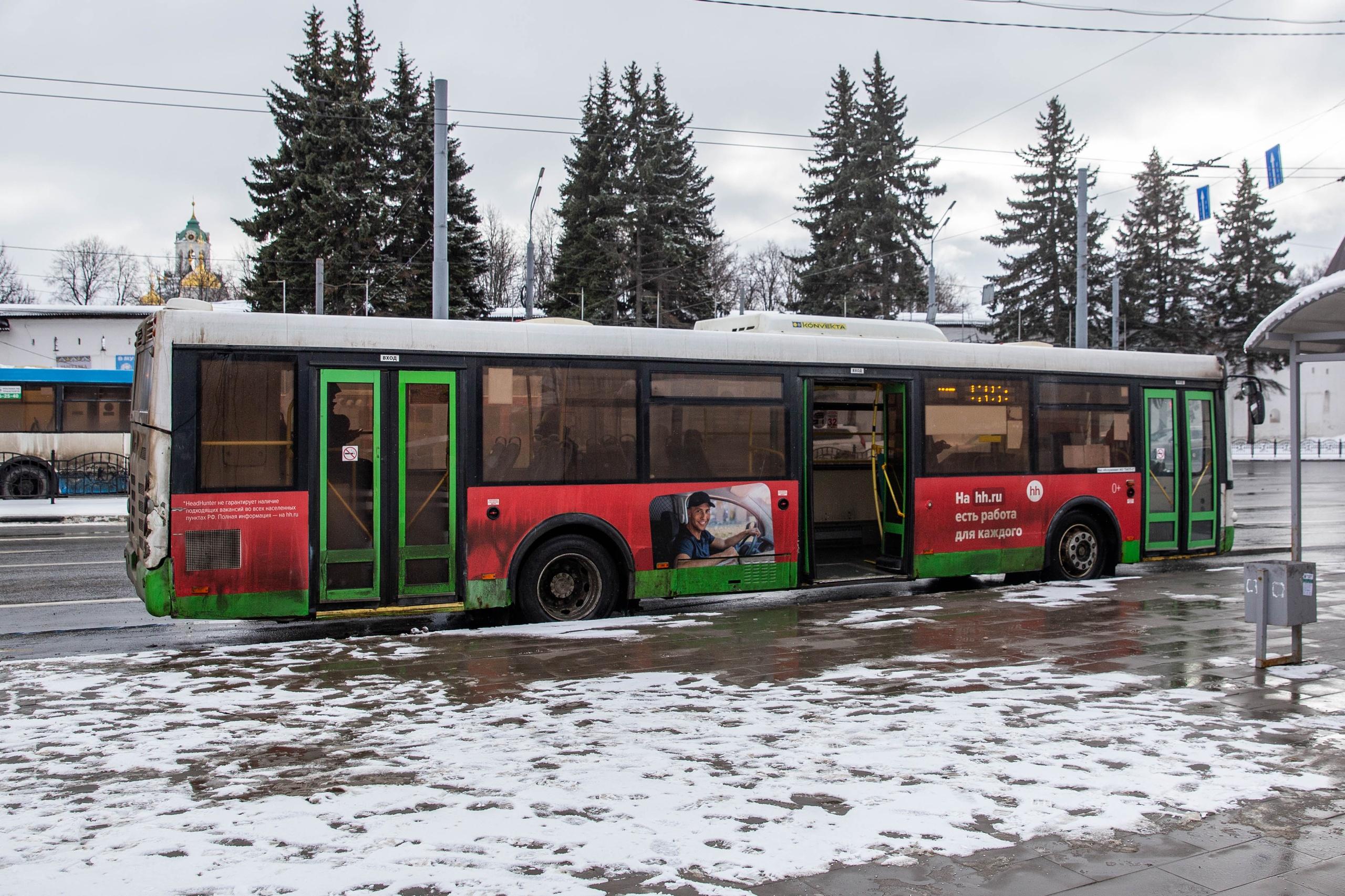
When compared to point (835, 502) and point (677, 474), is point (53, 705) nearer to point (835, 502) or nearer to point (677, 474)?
point (677, 474)

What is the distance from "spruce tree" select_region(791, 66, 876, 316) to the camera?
164 feet

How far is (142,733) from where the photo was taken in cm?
601

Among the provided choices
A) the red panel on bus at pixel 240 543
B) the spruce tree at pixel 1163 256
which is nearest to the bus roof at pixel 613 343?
the red panel on bus at pixel 240 543

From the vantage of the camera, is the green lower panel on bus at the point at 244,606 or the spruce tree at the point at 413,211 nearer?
the green lower panel on bus at the point at 244,606

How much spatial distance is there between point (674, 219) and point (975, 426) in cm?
3674

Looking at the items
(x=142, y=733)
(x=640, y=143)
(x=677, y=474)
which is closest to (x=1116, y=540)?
(x=677, y=474)

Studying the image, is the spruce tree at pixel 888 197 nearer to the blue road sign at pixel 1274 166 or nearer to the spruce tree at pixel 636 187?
the spruce tree at pixel 636 187

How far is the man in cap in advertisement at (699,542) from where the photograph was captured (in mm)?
10336

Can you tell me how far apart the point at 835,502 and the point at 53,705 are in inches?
357

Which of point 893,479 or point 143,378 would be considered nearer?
point 143,378

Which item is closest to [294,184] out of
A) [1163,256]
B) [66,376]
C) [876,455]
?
[66,376]

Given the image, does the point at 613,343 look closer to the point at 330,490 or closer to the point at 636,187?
the point at 330,490

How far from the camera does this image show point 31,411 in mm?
25078

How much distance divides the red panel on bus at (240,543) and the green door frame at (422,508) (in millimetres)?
808
